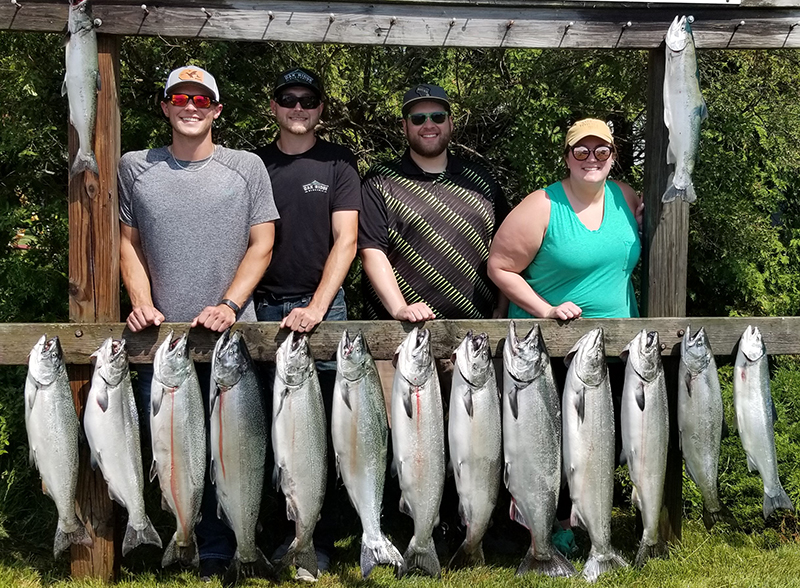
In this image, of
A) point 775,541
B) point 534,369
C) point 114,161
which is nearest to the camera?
point 534,369

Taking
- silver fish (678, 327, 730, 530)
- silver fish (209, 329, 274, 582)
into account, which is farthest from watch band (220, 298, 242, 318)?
silver fish (678, 327, 730, 530)

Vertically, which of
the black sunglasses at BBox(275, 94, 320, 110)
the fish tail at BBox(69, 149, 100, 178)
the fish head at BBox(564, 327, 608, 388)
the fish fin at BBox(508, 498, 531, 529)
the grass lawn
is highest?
the black sunglasses at BBox(275, 94, 320, 110)

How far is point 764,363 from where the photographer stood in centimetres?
399

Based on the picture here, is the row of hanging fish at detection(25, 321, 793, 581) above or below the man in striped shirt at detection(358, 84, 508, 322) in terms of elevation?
below

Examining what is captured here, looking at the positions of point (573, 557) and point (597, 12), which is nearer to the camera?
point (597, 12)

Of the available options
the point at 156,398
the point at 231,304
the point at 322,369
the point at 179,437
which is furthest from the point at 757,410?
the point at 156,398

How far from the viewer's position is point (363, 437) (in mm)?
3705

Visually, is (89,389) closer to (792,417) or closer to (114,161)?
(114,161)

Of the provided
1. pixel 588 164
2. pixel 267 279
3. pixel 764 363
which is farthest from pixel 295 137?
pixel 764 363

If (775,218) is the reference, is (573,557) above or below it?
below

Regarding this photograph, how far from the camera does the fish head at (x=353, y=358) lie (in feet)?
12.0

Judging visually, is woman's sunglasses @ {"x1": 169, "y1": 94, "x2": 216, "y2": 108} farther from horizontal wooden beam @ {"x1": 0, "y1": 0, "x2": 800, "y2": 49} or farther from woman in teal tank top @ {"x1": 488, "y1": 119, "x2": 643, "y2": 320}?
woman in teal tank top @ {"x1": 488, "y1": 119, "x2": 643, "y2": 320}

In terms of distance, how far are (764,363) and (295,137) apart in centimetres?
269

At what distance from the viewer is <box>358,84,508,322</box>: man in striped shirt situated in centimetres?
436
